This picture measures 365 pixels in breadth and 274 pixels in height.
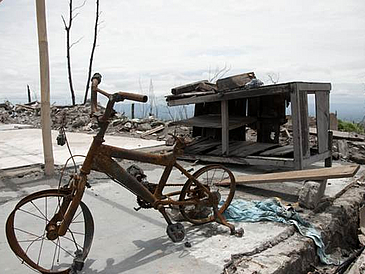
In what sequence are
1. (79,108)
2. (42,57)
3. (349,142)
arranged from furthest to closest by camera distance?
1. (79,108)
2. (349,142)
3. (42,57)

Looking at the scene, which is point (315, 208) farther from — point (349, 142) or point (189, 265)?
point (349, 142)

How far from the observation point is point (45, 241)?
2855 mm

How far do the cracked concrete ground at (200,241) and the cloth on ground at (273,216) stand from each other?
0.09 metres

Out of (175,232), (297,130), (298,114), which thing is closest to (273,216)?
(175,232)

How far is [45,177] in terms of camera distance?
490 cm

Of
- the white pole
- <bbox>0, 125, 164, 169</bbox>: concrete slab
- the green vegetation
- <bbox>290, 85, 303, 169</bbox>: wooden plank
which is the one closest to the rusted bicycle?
the white pole

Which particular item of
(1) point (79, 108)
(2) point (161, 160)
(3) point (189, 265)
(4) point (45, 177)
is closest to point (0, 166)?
(4) point (45, 177)

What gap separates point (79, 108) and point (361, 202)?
12439mm

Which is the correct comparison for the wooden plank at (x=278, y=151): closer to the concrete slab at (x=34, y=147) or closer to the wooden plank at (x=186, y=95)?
the wooden plank at (x=186, y=95)

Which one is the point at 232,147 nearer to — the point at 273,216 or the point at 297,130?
the point at 297,130

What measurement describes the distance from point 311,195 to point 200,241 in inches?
54.2

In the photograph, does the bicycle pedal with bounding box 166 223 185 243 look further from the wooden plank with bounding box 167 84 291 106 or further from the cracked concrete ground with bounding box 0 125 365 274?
the wooden plank with bounding box 167 84 291 106

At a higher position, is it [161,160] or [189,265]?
[161,160]

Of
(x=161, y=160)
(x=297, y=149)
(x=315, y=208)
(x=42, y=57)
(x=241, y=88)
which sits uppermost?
(x=42, y=57)
